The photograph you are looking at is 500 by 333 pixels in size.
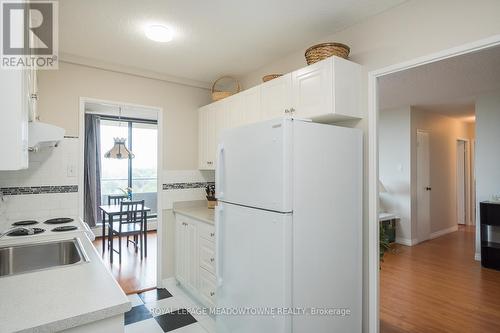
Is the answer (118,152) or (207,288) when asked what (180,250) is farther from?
(118,152)

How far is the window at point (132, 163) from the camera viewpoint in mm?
5859

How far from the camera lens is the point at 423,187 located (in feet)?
17.6

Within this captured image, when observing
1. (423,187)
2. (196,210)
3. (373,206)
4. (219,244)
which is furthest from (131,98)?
(423,187)

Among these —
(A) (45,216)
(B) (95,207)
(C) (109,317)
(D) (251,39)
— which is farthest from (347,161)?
(B) (95,207)

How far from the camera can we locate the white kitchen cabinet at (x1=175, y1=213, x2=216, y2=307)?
2578 millimetres

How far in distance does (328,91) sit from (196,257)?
2025 millimetres

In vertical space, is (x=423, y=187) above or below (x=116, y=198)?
above

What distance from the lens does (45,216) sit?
262cm

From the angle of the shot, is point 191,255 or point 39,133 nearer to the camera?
point 39,133

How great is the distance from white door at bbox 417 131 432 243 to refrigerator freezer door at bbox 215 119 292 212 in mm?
4609

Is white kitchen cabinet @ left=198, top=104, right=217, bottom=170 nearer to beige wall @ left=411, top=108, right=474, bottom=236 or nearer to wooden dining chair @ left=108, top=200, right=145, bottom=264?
wooden dining chair @ left=108, top=200, right=145, bottom=264

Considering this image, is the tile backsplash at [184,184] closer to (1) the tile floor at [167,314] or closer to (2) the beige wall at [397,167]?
(1) the tile floor at [167,314]

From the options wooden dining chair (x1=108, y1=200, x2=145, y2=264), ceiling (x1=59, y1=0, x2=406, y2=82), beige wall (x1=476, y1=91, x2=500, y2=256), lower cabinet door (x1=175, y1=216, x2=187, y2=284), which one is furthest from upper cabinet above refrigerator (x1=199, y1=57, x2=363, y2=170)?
beige wall (x1=476, y1=91, x2=500, y2=256)

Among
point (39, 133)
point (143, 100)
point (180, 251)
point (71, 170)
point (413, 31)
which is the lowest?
point (180, 251)
